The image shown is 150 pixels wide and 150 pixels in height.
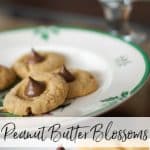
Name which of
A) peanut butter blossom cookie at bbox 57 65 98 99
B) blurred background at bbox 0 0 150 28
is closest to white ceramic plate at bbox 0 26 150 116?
peanut butter blossom cookie at bbox 57 65 98 99

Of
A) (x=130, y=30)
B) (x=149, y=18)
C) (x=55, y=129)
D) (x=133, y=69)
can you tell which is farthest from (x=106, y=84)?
(x=149, y=18)

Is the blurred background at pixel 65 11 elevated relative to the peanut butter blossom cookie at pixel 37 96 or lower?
elevated

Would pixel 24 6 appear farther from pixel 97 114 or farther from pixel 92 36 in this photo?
pixel 97 114

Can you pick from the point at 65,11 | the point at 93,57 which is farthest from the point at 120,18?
the point at 65,11

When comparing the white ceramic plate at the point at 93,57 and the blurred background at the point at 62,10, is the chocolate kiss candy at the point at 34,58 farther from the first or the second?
the blurred background at the point at 62,10

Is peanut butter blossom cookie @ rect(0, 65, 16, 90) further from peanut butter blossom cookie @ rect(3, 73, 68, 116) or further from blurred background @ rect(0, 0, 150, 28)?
blurred background @ rect(0, 0, 150, 28)

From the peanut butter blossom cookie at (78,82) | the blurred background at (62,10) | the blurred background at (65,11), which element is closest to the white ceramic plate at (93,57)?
the peanut butter blossom cookie at (78,82)
